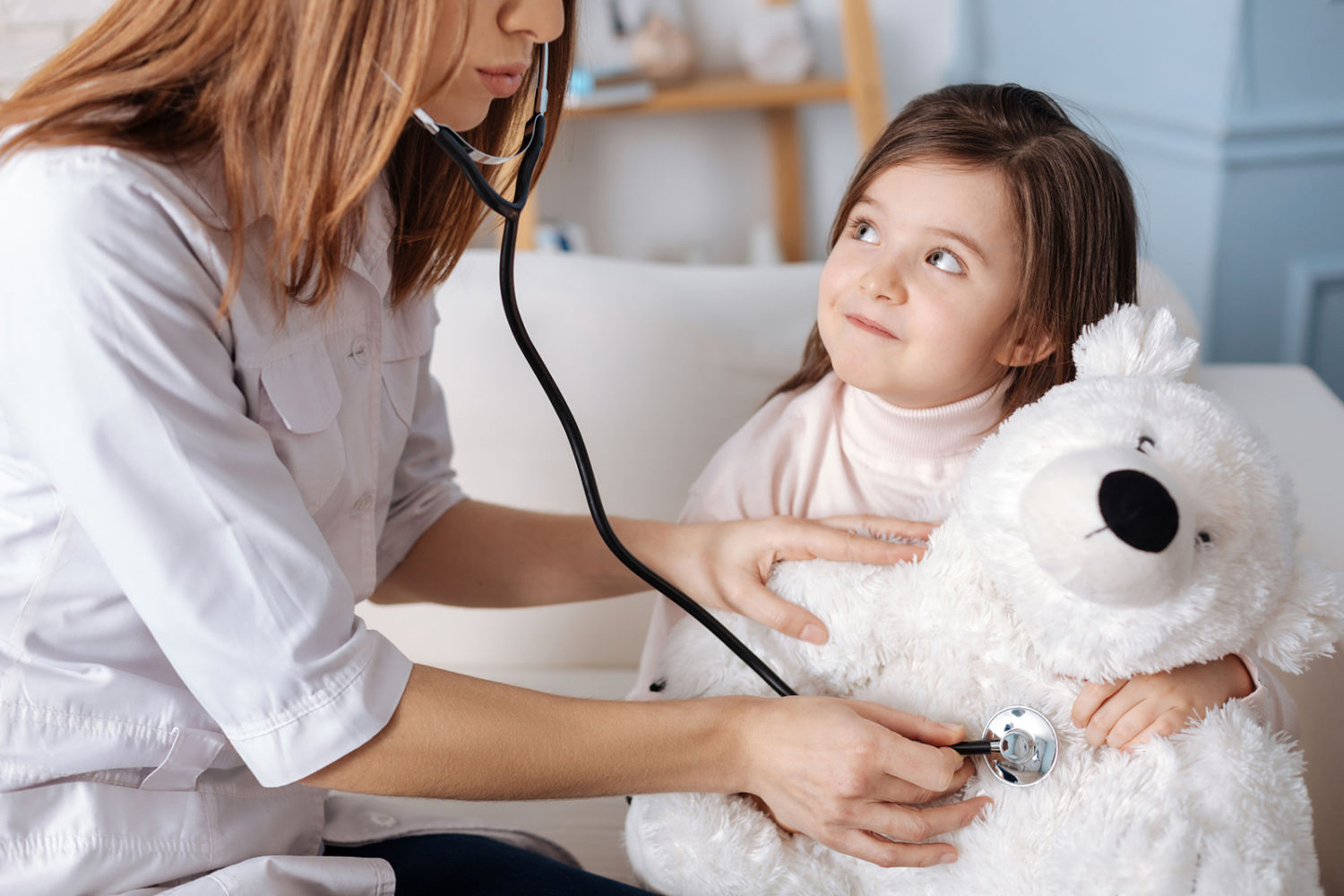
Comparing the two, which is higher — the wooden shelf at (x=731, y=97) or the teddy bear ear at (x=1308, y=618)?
the wooden shelf at (x=731, y=97)

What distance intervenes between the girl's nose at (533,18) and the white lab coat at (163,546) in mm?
208

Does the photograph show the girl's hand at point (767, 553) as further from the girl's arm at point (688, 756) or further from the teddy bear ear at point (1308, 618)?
the teddy bear ear at point (1308, 618)

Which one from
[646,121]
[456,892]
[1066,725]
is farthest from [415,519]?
[646,121]

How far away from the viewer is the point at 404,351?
3.03 ft

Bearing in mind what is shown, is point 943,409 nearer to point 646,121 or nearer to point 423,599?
point 423,599

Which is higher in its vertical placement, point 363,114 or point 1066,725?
point 363,114

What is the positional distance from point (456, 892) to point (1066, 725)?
47 cm

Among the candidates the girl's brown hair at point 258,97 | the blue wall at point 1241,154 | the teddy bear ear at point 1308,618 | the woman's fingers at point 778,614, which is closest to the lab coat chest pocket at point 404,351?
the girl's brown hair at point 258,97

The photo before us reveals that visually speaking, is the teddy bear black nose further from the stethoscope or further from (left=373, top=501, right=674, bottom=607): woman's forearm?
(left=373, top=501, right=674, bottom=607): woman's forearm

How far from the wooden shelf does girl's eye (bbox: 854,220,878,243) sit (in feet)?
5.49

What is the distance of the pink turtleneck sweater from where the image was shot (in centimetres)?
92

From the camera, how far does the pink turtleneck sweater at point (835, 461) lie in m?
0.92

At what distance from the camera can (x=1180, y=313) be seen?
123 cm

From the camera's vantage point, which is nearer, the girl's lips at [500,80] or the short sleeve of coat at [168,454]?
the short sleeve of coat at [168,454]
